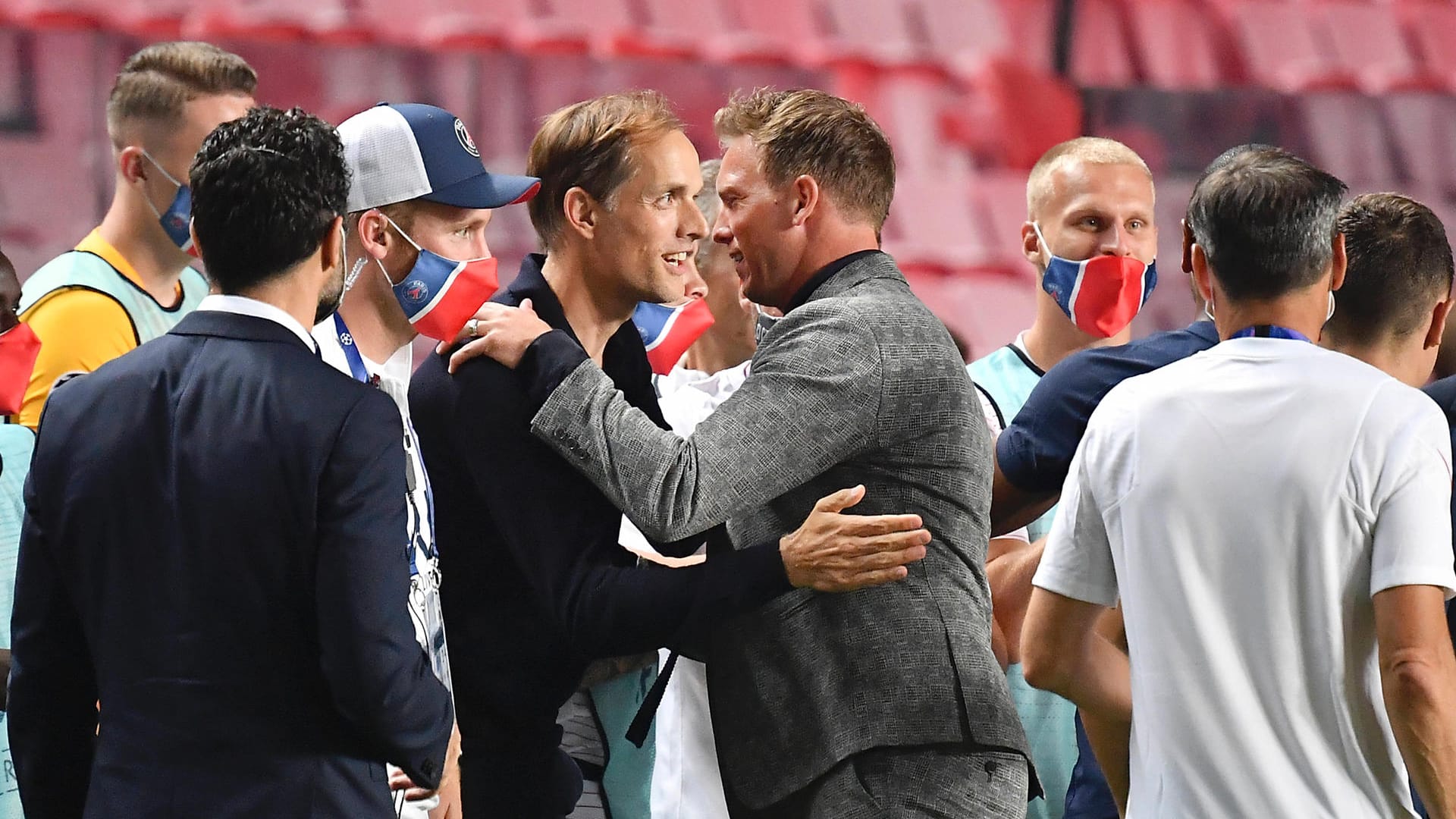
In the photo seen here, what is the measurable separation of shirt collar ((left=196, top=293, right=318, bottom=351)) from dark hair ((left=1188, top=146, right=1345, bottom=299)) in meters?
1.10

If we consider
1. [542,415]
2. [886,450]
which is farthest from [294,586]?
[886,450]

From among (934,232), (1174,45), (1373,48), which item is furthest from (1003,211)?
(1373,48)

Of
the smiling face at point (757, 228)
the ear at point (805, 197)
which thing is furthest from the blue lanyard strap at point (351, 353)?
the ear at point (805, 197)

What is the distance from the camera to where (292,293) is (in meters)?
1.84

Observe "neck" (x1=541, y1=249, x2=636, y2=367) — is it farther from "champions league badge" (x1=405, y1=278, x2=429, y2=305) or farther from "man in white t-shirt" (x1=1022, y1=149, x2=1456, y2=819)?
"man in white t-shirt" (x1=1022, y1=149, x2=1456, y2=819)

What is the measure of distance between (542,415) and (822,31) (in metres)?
3.79

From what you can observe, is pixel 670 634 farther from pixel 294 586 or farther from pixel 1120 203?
pixel 1120 203

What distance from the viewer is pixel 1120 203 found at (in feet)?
10.8

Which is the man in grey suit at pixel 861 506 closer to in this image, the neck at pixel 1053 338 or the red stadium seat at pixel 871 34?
the neck at pixel 1053 338

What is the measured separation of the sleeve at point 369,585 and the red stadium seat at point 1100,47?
14.8 ft

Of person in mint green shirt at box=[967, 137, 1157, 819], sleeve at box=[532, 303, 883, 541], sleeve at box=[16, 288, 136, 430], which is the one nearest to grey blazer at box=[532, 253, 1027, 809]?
sleeve at box=[532, 303, 883, 541]

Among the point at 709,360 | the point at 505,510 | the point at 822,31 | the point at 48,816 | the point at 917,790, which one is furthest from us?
the point at 822,31

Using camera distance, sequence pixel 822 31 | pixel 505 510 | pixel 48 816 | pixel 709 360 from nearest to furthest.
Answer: pixel 48 816, pixel 505 510, pixel 709 360, pixel 822 31

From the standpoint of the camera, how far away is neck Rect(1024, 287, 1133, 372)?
10.9 feet
